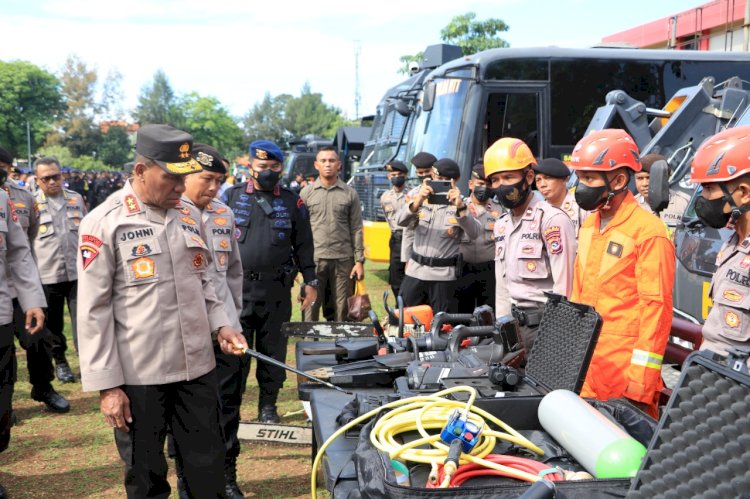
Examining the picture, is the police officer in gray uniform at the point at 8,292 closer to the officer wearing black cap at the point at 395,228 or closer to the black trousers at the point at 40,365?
the black trousers at the point at 40,365

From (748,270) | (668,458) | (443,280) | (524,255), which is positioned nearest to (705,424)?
(668,458)

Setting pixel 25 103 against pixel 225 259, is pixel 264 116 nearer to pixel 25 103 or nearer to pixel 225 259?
pixel 25 103

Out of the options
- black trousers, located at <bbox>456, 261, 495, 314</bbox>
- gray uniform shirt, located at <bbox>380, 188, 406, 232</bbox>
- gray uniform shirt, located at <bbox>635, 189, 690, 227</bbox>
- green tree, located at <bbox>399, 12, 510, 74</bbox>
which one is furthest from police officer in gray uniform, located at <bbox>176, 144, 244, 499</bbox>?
green tree, located at <bbox>399, 12, 510, 74</bbox>

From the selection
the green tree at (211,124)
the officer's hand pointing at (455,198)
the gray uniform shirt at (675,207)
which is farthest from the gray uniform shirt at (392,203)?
the green tree at (211,124)

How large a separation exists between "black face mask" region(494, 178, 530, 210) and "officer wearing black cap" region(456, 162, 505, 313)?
79.0 inches

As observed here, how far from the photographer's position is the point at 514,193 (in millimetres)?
3912

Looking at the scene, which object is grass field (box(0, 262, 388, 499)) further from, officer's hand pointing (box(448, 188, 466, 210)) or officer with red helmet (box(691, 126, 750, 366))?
officer's hand pointing (box(448, 188, 466, 210))

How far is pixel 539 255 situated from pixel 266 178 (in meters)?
2.04

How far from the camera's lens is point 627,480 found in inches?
63.6

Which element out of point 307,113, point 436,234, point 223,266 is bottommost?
point 436,234

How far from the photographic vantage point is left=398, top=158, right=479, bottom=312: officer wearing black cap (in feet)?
18.6

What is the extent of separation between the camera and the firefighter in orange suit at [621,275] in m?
2.85

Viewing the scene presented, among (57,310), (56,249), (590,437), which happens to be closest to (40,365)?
(57,310)

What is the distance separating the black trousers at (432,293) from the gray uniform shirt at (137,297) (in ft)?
10.3
